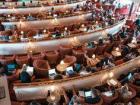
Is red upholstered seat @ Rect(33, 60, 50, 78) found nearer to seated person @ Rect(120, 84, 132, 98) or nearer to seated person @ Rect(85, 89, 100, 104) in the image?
seated person @ Rect(85, 89, 100, 104)

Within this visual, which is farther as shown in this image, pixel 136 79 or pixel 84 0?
pixel 84 0

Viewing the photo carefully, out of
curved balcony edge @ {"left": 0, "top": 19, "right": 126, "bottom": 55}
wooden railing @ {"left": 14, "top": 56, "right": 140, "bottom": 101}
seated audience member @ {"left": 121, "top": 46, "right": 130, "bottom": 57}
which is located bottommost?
wooden railing @ {"left": 14, "top": 56, "right": 140, "bottom": 101}

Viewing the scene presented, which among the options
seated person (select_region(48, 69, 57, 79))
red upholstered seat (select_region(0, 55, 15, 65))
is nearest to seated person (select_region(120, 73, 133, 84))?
seated person (select_region(48, 69, 57, 79))

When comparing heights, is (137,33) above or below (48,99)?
above

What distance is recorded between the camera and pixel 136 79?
34.7 feet

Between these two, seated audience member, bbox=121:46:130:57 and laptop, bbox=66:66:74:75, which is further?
seated audience member, bbox=121:46:130:57

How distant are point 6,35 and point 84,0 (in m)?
10.4

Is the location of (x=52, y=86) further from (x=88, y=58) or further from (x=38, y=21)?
(x=38, y=21)

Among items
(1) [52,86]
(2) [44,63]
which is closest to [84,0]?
(2) [44,63]

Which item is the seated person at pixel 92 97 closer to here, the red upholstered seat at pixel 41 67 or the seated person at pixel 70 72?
the seated person at pixel 70 72

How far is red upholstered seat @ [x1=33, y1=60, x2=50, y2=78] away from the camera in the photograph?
1096cm

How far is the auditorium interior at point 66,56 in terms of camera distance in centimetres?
962

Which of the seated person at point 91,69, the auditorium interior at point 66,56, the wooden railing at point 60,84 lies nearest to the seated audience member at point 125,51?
the auditorium interior at point 66,56

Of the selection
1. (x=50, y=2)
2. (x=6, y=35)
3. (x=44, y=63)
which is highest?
(x=50, y=2)
